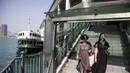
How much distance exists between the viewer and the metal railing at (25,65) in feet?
18.9

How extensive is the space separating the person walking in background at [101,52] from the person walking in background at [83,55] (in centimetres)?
29

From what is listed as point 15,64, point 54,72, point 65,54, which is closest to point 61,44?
point 65,54

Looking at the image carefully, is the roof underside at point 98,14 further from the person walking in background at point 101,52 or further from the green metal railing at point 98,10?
the person walking in background at point 101,52

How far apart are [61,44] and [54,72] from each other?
106 inches

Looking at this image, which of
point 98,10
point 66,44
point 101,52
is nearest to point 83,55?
point 101,52

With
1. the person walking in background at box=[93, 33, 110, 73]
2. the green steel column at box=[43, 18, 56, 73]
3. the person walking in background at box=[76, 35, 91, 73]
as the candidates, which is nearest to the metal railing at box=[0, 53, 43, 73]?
the green steel column at box=[43, 18, 56, 73]

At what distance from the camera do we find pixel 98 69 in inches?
273

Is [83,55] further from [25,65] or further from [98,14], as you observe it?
→ [25,65]

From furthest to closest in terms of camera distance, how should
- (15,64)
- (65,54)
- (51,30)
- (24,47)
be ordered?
1. (24,47)
2. (65,54)
3. (51,30)
4. (15,64)

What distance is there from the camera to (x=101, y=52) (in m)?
6.67

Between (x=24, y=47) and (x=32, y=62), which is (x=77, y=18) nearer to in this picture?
(x=32, y=62)

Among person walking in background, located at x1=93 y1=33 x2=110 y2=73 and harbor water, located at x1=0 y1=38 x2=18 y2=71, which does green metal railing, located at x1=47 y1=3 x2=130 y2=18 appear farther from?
harbor water, located at x1=0 y1=38 x2=18 y2=71

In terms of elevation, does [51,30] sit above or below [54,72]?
above

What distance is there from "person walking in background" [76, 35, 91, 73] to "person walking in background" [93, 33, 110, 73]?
29 centimetres
